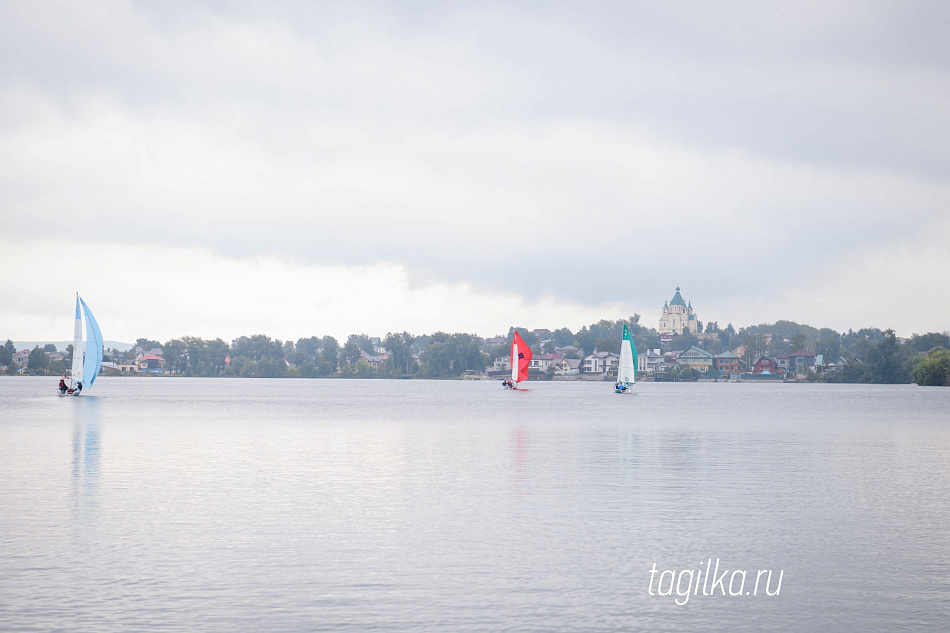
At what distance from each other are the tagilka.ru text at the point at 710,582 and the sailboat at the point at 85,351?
86.8m

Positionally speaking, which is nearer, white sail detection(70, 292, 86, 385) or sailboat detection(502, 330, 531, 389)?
white sail detection(70, 292, 86, 385)

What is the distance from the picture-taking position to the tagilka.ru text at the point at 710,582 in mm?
18188

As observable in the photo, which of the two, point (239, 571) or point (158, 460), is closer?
point (239, 571)

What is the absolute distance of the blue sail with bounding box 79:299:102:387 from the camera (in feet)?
331

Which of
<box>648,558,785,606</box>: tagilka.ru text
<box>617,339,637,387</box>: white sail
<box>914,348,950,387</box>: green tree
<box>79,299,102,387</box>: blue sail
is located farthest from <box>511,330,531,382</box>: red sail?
<box>648,558,785,606</box>: tagilka.ru text

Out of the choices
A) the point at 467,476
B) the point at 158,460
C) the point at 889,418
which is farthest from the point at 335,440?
the point at 889,418

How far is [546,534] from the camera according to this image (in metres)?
24.0

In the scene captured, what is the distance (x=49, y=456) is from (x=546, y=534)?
29.8 meters

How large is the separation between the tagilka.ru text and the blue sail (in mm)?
88089

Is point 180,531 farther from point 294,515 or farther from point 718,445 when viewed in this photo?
point 718,445

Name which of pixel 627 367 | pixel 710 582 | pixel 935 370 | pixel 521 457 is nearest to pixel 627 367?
pixel 627 367

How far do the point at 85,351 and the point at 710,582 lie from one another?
103 metres

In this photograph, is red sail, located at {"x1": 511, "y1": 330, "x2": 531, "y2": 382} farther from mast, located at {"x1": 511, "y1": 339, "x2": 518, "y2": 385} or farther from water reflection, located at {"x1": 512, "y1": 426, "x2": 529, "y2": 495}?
water reflection, located at {"x1": 512, "y1": 426, "x2": 529, "y2": 495}

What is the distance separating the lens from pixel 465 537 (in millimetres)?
23766
